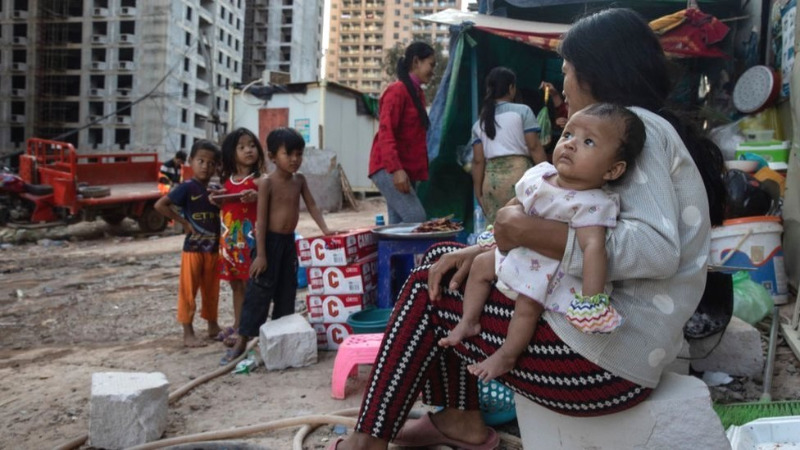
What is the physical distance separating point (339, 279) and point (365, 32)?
104m

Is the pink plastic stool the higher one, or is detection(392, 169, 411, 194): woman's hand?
detection(392, 169, 411, 194): woman's hand

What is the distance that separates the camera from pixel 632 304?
1419 millimetres

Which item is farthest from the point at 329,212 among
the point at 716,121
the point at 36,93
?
the point at 36,93

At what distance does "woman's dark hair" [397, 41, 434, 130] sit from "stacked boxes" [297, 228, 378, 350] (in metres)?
1.20

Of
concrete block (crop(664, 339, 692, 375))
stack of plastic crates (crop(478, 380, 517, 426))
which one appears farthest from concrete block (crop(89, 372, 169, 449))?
concrete block (crop(664, 339, 692, 375))

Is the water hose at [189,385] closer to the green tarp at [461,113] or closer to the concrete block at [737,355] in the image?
the concrete block at [737,355]

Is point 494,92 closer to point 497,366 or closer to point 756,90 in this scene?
point 756,90

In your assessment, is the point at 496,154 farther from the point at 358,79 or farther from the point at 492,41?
the point at 358,79

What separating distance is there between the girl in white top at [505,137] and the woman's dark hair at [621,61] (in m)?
2.92

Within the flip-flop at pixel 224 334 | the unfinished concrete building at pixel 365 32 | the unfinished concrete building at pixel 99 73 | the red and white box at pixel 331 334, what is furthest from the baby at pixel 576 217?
the unfinished concrete building at pixel 365 32

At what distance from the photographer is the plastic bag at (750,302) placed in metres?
3.31

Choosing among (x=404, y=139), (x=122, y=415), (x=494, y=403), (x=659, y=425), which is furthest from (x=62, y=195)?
(x=659, y=425)

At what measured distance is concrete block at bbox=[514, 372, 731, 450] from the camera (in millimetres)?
1441

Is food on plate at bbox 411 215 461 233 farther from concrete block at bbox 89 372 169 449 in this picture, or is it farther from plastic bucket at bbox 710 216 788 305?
concrete block at bbox 89 372 169 449
